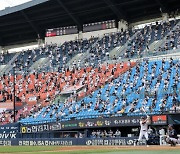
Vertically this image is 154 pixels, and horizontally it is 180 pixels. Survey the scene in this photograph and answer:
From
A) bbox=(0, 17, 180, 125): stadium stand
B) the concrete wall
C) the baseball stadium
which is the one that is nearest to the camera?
the baseball stadium

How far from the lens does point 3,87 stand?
178ft

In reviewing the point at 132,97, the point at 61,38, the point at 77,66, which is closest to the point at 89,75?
the point at 77,66

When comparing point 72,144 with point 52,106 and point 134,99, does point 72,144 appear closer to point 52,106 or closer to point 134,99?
point 134,99

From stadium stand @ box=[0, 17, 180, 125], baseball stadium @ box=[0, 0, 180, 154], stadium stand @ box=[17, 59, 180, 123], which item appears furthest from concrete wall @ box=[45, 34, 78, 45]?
stadium stand @ box=[17, 59, 180, 123]

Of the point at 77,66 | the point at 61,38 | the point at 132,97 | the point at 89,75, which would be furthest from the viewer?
the point at 61,38

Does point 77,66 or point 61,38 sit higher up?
point 61,38

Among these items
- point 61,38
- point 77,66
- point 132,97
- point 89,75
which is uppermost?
point 61,38

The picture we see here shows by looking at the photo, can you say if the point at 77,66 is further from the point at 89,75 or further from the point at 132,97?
the point at 132,97

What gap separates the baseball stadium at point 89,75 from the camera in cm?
3362

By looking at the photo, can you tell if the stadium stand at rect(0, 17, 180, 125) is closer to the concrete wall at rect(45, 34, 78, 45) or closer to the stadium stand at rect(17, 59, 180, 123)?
the stadium stand at rect(17, 59, 180, 123)

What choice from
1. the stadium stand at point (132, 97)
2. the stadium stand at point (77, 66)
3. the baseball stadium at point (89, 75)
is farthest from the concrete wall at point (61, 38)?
the stadium stand at point (132, 97)

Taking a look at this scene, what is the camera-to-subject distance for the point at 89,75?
47.6 m

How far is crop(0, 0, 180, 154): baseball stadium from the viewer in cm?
3362

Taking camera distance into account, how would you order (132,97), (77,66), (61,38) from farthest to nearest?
(61,38) → (77,66) → (132,97)
